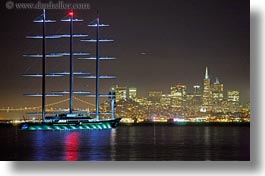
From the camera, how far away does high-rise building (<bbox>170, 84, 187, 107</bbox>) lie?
1476 cm

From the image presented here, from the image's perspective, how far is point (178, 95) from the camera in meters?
14.9

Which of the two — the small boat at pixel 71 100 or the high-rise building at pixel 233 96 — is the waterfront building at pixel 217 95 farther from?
the small boat at pixel 71 100

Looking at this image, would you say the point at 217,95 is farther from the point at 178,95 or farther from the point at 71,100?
the point at 71,100

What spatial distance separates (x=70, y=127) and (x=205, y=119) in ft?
34.6

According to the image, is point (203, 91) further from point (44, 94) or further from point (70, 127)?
point (70, 127)

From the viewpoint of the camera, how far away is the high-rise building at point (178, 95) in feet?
48.4

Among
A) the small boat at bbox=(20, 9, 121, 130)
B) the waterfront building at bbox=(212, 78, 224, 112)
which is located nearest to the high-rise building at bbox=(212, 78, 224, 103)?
Result: the waterfront building at bbox=(212, 78, 224, 112)

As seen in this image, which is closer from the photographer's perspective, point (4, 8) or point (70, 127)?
point (4, 8)

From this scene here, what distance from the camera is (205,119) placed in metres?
15.1

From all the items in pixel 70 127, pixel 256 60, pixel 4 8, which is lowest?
pixel 70 127

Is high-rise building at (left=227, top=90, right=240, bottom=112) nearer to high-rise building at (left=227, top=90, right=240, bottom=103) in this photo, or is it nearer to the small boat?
high-rise building at (left=227, top=90, right=240, bottom=103)

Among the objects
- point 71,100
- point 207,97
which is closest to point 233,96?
point 207,97

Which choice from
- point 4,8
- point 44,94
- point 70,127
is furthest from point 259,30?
point 70,127

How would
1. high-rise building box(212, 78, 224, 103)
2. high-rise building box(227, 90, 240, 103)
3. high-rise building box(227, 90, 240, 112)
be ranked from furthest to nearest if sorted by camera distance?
high-rise building box(212, 78, 224, 103)
high-rise building box(227, 90, 240, 112)
high-rise building box(227, 90, 240, 103)
